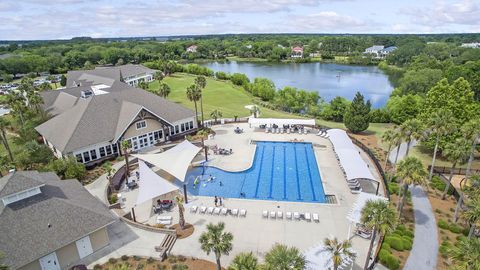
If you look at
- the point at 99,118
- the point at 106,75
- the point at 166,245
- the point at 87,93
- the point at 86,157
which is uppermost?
the point at 106,75

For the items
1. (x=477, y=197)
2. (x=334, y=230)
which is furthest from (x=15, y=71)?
(x=477, y=197)

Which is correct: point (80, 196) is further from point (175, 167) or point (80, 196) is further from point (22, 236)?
point (175, 167)

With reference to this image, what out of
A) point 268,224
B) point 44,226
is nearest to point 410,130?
point 268,224

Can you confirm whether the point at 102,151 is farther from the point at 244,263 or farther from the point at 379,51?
the point at 379,51

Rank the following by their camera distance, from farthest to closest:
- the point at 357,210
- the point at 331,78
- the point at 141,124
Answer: the point at 331,78 → the point at 141,124 → the point at 357,210

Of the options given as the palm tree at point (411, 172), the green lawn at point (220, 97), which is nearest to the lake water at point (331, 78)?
the green lawn at point (220, 97)

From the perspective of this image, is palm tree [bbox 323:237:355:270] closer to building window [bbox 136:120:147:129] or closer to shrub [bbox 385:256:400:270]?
shrub [bbox 385:256:400:270]

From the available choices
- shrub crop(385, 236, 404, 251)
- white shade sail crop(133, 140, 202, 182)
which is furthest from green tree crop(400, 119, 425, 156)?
white shade sail crop(133, 140, 202, 182)
